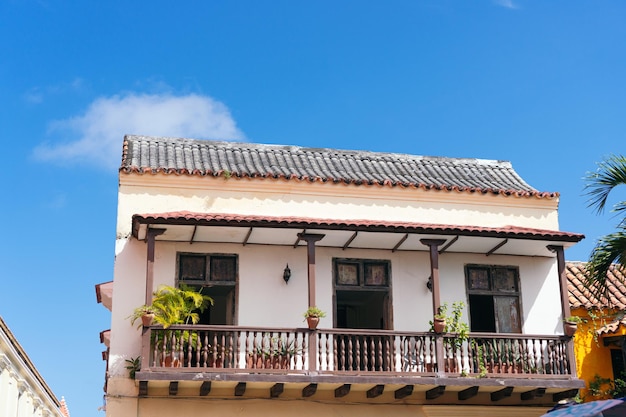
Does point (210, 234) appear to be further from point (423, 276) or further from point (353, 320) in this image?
point (353, 320)

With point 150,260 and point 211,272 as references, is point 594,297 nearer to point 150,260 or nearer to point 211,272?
point 211,272

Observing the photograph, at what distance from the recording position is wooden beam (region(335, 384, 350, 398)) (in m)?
16.9

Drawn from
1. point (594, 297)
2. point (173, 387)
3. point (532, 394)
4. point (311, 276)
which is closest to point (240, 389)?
point (173, 387)

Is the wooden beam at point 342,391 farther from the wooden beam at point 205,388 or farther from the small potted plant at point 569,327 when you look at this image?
the small potted plant at point 569,327

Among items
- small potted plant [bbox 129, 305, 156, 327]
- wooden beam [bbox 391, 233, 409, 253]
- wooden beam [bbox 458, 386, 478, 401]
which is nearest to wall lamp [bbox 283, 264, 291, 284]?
wooden beam [bbox 391, 233, 409, 253]

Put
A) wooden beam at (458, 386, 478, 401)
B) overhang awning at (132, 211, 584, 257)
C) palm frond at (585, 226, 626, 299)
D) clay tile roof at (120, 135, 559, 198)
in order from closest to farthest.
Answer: palm frond at (585, 226, 626, 299), overhang awning at (132, 211, 584, 257), wooden beam at (458, 386, 478, 401), clay tile roof at (120, 135, 559, 198)

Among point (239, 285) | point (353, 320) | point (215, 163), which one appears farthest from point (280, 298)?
point (353, 320)

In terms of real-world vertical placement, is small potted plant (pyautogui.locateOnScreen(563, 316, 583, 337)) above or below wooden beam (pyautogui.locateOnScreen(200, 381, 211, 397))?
above

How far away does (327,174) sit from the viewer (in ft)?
65.7

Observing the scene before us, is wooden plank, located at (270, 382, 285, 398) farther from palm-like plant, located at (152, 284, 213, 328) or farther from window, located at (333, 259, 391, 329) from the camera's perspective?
window, located at (333, 259, 391, 329)

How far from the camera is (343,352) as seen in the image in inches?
663

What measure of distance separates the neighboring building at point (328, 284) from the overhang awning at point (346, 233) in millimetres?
40

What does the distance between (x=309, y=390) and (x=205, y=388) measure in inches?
72.2

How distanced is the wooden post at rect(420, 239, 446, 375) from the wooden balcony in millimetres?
23
